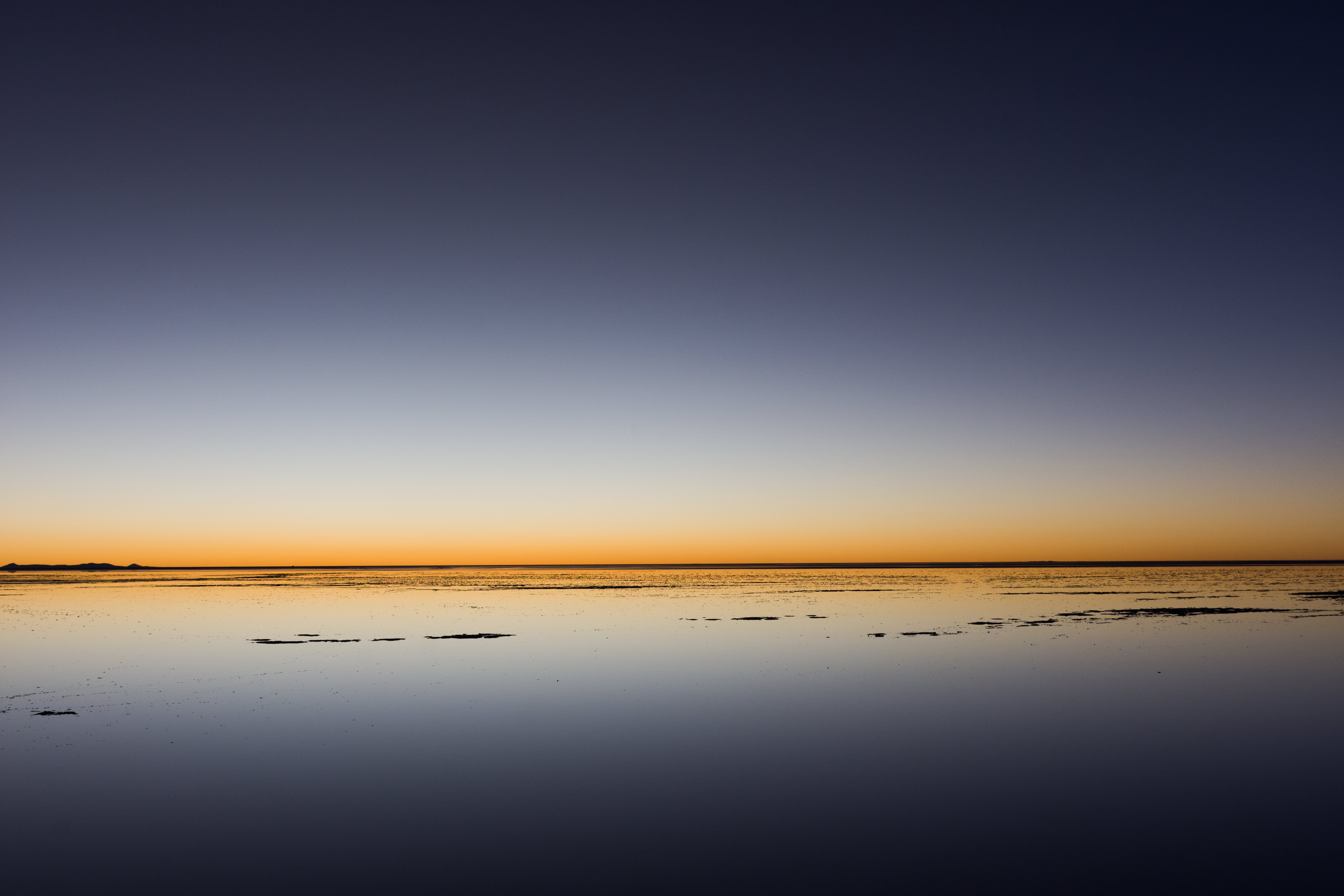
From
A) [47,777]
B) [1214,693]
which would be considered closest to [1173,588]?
[1214,693]

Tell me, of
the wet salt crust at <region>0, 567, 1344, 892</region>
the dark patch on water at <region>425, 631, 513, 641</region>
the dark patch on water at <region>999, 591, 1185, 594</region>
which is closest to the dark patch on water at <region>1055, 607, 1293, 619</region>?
the wet salt crust at <region>0, 567, 1344, 892</region>

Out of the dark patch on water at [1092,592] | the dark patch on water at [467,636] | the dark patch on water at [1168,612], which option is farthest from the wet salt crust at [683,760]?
the dark patch on water at [1092,592]

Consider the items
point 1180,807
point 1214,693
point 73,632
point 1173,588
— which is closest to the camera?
point 1180,807

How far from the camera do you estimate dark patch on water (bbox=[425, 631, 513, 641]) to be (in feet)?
91.3

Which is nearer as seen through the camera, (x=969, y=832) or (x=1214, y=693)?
(x=969, y=832)

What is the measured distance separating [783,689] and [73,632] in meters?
25.4

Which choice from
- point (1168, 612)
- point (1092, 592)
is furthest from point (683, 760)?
point (1092, 592)

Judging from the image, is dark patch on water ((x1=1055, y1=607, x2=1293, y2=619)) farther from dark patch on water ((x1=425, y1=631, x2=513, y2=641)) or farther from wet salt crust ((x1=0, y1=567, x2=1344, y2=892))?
dark patch on water ((x1=425, y1=631, x2=513, y2=641))

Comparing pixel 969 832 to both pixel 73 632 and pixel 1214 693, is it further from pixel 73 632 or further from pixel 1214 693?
pixel 73 632

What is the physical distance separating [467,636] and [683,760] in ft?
57.2

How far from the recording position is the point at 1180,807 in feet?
33.2

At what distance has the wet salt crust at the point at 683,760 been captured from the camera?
855cm

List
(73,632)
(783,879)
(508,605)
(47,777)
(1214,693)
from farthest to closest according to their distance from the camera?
(508,605) → (73,632) → (1214,693) → (47,777) → (783,879)

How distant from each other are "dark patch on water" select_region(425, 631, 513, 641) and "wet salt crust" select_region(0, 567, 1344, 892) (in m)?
0.29
